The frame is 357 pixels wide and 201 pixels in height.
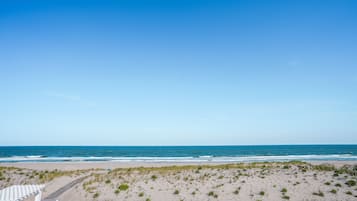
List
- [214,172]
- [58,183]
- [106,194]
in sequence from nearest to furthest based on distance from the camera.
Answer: [106,194] < [58,183] < [214,172]

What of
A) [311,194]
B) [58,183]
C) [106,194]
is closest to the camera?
[311,194]

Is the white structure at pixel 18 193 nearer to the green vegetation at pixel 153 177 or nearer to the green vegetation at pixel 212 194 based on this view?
the green vegetation at pixel 212 194

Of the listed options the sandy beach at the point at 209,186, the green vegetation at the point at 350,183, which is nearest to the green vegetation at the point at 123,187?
the sandy beach at the point at 209,186

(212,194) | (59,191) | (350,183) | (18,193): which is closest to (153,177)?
(212,194)

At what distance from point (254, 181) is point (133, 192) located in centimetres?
840

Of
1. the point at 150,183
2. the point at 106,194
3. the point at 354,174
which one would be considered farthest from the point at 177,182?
the point at 354,174

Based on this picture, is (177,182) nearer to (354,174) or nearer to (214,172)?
(214,172)

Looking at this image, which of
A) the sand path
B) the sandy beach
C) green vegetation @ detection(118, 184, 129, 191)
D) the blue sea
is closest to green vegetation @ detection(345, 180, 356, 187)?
the sandy beach

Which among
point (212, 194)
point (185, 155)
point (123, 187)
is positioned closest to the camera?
point (212, 194)

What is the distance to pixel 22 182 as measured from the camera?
19.6m

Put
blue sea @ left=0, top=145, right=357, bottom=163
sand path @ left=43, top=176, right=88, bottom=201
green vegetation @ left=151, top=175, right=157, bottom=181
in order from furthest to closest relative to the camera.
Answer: blue sea @ left=0, top=145, right=357, bottom=163 < green vegetation @ left=151, top=175, right=157, bottom=181 < sand path @ left=43, top=176, right=88, bottom=201

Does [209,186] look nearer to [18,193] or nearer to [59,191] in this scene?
[59,191]

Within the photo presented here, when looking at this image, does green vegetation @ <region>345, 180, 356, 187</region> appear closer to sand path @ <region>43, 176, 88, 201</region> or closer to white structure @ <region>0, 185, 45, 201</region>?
white structure @ <region>0, 185, 45, 201</region>

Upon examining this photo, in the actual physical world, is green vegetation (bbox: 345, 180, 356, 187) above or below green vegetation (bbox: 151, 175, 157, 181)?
above
